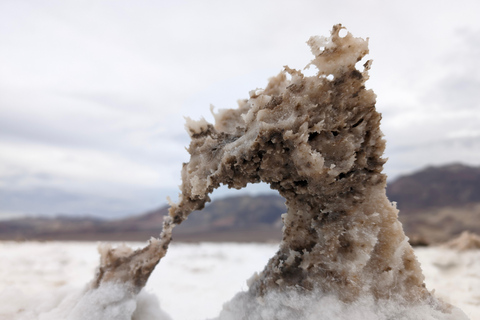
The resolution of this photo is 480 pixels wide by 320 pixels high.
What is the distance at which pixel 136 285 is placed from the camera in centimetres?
215

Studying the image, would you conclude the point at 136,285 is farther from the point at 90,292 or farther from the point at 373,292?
the point at 373,292

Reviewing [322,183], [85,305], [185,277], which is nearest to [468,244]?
[185,277]

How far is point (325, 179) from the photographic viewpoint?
5.68ft

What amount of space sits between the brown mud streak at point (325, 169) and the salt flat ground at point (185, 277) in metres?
0.60

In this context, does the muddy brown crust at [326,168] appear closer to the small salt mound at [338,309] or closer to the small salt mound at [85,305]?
the small salt mound at [338,309]

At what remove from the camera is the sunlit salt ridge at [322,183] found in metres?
1.73

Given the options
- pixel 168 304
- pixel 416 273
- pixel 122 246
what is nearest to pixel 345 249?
pixel 416 273

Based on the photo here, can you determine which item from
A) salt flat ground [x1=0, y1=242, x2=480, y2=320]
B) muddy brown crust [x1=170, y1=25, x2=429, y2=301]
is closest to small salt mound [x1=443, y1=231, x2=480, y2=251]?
salt flat ground [x1=0, y1=242, x2=480, y2=320]

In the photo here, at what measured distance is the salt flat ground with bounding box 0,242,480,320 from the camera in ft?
8.49

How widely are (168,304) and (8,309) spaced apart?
4.19 feet

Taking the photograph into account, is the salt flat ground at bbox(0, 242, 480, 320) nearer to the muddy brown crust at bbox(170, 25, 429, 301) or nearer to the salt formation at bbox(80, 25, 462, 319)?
the salt formation at bbox(80, 25, 462, 319)

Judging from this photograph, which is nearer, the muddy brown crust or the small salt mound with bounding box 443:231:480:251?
the muddy brown crust

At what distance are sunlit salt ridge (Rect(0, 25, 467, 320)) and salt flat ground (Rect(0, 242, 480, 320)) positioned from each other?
0.49 m

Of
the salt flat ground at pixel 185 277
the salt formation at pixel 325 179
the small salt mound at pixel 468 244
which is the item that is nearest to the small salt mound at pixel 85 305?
the salt flat ground at pixel 185 277
